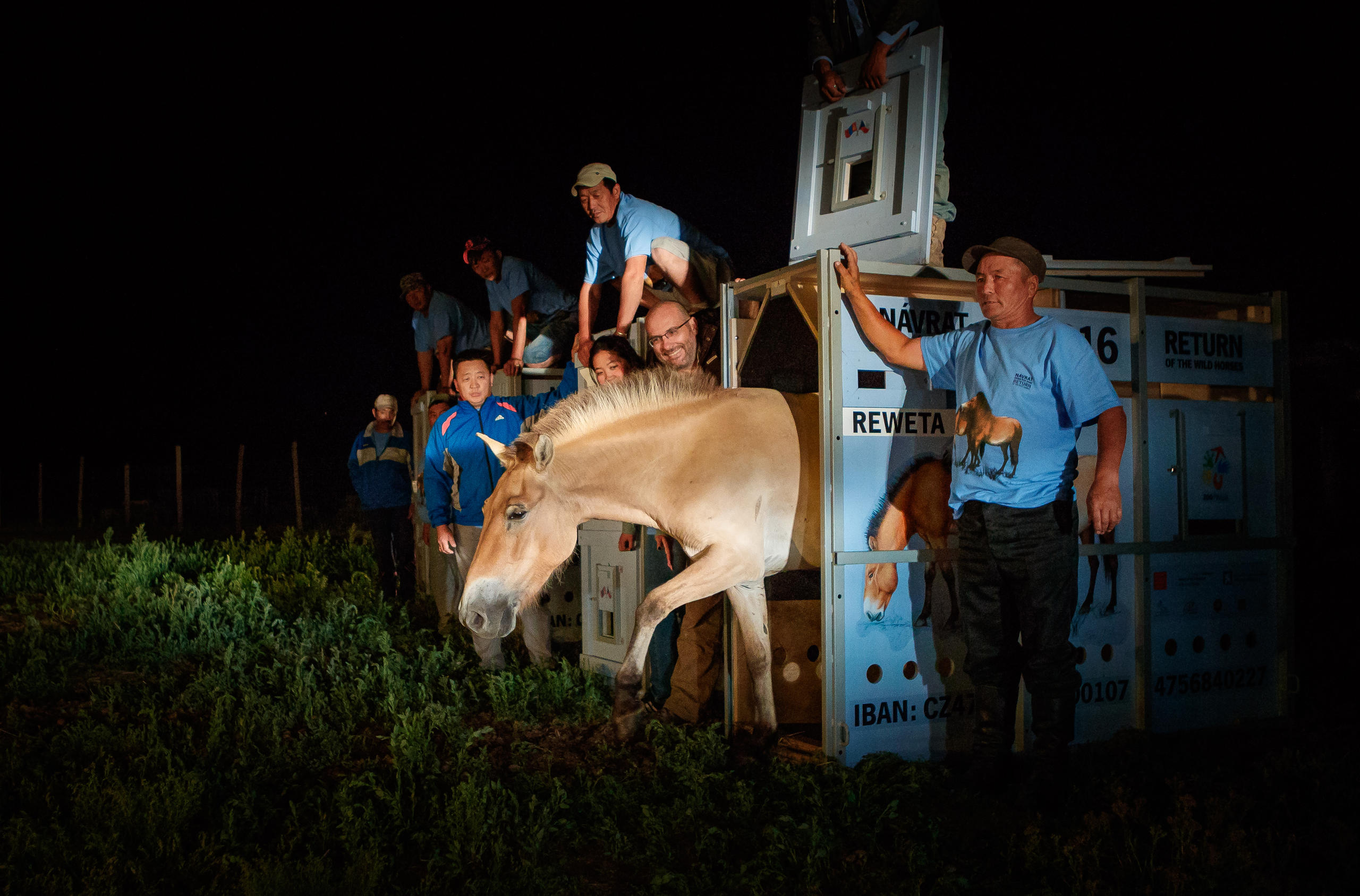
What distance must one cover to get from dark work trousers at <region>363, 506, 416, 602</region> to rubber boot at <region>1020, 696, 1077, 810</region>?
21.5 ft

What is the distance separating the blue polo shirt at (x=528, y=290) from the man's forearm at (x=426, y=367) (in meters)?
1.06

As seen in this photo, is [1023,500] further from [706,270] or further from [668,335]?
[706,270]

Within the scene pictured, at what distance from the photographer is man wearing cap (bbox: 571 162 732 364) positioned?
6148 millimetres

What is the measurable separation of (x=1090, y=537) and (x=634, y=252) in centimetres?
311

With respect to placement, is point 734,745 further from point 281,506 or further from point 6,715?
point 281,506

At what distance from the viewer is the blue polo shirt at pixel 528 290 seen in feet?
28.9

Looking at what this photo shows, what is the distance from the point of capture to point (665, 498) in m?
4.84

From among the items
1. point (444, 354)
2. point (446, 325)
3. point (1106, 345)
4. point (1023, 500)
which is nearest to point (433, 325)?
point (446, 325)

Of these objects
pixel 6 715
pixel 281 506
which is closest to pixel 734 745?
pixel 6 715

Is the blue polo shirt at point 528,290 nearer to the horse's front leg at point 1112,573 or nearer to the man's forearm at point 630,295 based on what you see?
the man's forearm at point 630,295

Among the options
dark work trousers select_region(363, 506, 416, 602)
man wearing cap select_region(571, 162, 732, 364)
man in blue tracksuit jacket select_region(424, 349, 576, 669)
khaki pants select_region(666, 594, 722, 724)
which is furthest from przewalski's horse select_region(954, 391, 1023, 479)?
dark work trousers select_region(363, 506, 416, 602)

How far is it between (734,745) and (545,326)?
15.9ft

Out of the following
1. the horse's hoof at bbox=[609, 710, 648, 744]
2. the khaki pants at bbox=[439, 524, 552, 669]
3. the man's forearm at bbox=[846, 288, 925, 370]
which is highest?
the man's forearm at bbox=[846, 288, 925, 370]

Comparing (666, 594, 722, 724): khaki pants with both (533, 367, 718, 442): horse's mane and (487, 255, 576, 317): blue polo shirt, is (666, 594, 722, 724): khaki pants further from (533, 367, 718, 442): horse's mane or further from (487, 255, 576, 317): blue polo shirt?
(487, 255, 576, 317): blue polo shirt
